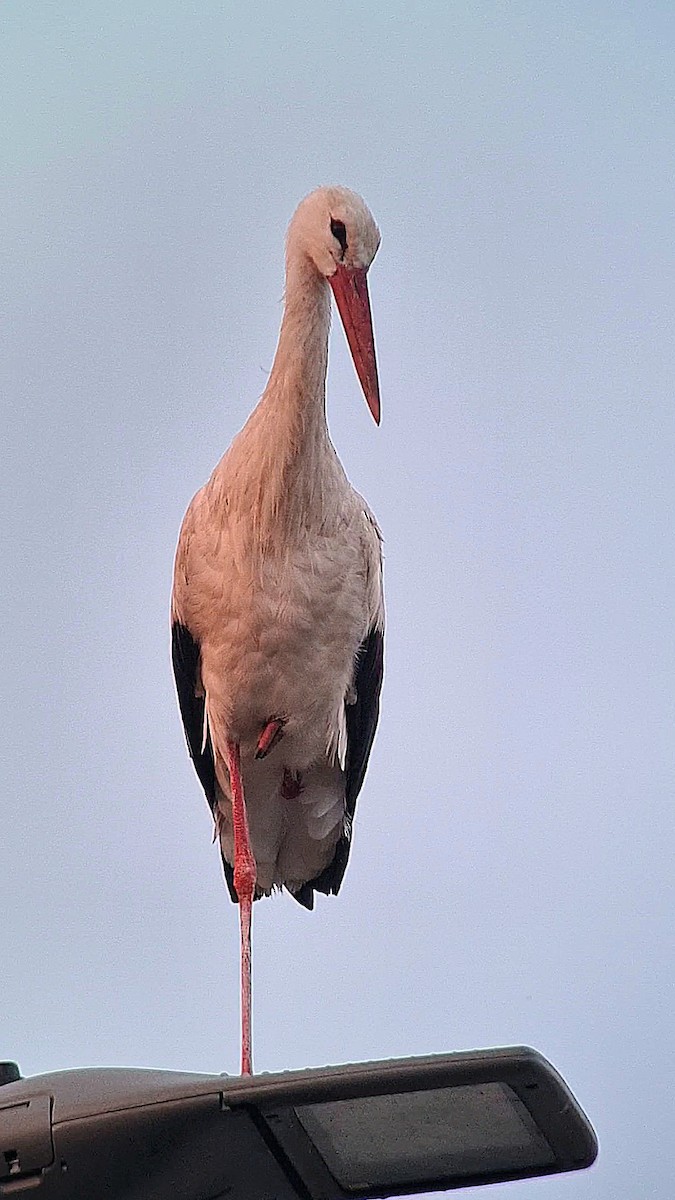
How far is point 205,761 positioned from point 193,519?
1.19ft

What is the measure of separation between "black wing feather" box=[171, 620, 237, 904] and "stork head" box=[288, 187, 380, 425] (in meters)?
0.45

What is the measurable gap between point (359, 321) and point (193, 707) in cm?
60

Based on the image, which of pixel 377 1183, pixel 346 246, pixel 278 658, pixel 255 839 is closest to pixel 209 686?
pixel 278 658

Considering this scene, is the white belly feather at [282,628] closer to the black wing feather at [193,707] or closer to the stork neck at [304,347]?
the black wing feather at [193,707]

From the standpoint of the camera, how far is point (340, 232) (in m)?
1.83

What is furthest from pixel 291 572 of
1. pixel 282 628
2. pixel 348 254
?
pixel 348 254

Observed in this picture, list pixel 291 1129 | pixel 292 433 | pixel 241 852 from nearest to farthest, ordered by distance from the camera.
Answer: pixel 291 1129
pixel 292 433
pixel 241 852

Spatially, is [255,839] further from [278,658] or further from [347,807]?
[278,658]

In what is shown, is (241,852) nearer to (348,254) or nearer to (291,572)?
(291,572)

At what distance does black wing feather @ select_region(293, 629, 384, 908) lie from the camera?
203 centimetres

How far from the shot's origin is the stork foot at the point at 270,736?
1.96m

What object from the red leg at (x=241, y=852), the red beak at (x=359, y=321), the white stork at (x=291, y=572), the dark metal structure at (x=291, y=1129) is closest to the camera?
the dark metal structure at (x=291, y=1129)

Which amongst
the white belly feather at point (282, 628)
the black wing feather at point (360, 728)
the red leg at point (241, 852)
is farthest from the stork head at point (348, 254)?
the red leg at point (241, 852)

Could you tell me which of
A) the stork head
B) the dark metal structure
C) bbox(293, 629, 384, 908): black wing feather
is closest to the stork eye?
the stork head
